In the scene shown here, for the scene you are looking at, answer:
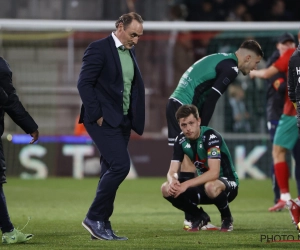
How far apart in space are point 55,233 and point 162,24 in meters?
7.96

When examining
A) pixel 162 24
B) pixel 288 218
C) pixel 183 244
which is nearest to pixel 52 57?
pixel 162 24

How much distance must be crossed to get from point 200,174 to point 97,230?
4.41ft

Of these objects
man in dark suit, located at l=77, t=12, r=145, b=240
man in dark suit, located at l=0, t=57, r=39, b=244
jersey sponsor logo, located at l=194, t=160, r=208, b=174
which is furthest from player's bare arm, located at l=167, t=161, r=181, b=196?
man in dark suit, located at l=0, t=57, r=39, b=244

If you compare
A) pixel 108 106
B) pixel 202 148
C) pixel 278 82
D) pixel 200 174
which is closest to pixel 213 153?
pixel 202 148

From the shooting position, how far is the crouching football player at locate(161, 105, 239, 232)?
7.12 m

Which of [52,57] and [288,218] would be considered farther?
[52,57]

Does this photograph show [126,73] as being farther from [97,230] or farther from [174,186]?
[97,230]

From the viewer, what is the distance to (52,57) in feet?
55.5

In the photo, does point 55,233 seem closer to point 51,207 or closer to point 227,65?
point 227,65

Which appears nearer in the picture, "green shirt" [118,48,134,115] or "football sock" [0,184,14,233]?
"football sock" [0,184,14,233]

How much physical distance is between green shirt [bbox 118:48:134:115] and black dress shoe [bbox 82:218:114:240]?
97 cm

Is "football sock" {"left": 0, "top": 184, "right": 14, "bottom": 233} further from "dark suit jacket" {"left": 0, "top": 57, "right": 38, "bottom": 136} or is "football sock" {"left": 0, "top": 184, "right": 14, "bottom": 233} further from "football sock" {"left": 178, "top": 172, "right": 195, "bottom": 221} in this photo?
"football sock" {"left": 178, "top": 172, "right": 195, "bottom": 221}

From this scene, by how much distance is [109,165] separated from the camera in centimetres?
679

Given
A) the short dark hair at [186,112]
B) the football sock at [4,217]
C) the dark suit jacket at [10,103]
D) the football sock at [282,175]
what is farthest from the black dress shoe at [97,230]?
the football sock at [282,175]
